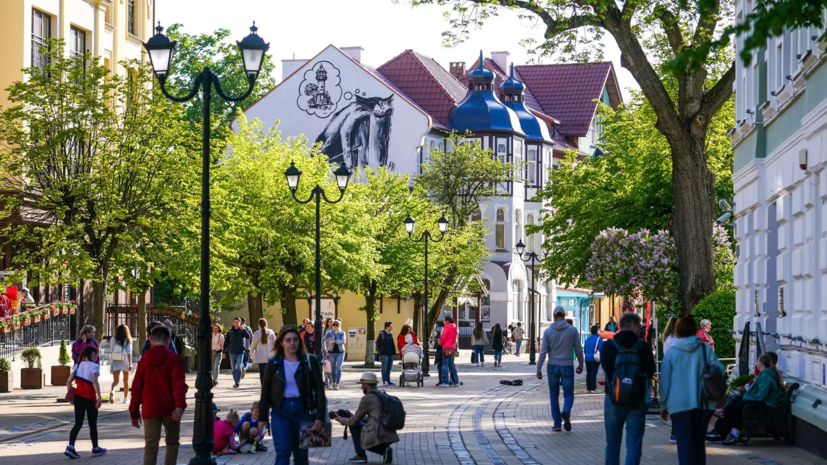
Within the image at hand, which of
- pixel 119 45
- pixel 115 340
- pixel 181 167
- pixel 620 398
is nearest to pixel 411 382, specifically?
pixel 181 167

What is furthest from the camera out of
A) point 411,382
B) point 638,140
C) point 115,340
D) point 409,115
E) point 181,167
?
point 409,115

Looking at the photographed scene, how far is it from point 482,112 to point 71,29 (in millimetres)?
34191

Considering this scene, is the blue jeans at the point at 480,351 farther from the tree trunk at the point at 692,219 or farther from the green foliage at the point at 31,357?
the tree trunk at the point at 692,219

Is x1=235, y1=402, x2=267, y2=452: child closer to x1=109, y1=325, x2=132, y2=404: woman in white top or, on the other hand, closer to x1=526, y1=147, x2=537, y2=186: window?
x1=109, y1=325, x2=132, y2=404: woman in white top

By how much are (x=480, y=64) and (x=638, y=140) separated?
97.7ft

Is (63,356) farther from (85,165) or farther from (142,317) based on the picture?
(142,317)

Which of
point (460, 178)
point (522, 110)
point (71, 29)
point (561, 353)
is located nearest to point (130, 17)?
point (71, 29)

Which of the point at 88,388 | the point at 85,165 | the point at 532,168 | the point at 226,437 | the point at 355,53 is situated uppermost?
the point at 355,53

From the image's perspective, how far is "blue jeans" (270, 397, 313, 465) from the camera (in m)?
11.1

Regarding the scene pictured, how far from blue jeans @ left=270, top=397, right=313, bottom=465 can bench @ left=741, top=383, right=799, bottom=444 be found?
751 cm

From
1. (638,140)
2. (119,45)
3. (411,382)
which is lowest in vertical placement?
(411,382)

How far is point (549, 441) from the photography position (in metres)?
17.0

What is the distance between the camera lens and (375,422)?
1424 centimetres

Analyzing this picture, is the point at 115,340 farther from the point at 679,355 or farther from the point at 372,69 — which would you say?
the point at 372,69
